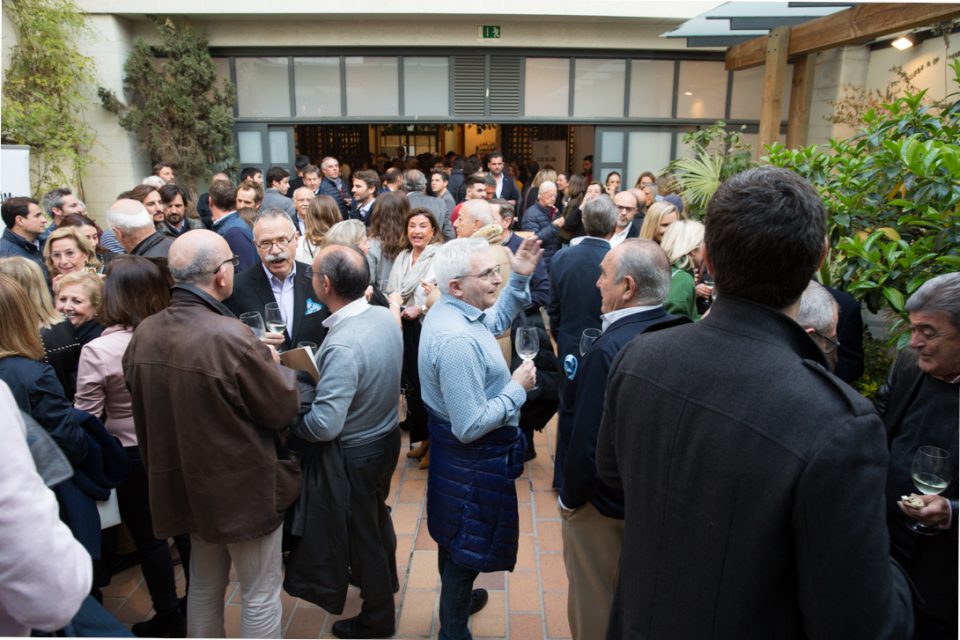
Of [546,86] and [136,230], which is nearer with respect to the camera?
[136,230]

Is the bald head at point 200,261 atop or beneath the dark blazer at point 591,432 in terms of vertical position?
atop

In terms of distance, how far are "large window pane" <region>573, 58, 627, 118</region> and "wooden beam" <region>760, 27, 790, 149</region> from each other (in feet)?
10.6

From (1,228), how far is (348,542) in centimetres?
619

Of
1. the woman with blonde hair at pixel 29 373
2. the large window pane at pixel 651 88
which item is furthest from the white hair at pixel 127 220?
the large window pane at pixel 651 88

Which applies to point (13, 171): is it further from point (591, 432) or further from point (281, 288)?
point (591, 432)

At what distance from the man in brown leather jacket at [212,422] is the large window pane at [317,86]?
36.6 ft

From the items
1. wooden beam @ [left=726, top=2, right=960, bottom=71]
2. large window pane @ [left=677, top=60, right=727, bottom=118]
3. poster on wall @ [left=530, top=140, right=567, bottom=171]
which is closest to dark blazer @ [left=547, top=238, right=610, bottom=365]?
wooden beam @ [left=726, top=2, right=960, bottom=71]

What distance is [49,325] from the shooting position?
133 inches

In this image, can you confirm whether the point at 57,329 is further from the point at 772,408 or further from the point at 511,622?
the point at 772,408

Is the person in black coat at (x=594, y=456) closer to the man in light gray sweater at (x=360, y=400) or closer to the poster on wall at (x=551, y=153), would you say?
the man in light gray sweater at (x=360, y=400)

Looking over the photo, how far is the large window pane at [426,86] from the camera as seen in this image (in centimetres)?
1313

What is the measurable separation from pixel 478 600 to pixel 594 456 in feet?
5.16

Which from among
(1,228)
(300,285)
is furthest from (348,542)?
(1,228)

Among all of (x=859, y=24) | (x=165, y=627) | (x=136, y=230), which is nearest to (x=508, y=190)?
(x=859, y=24)
